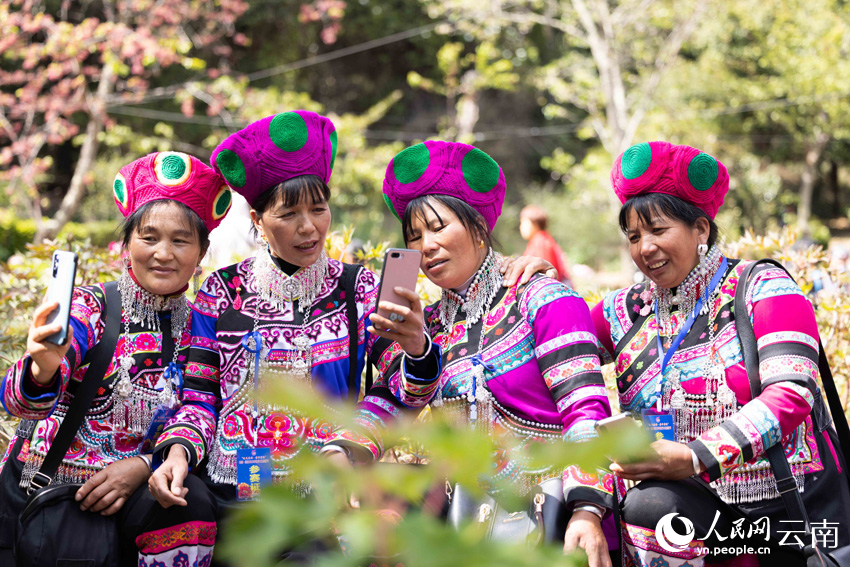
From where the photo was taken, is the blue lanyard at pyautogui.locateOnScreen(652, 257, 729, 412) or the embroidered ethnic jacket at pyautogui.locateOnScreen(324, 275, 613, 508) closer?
the embroidered ethnic jacket at pyautogui.locateOnScreen(324, 275, 613, 508)

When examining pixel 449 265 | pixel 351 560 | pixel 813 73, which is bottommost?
pixel 351 560

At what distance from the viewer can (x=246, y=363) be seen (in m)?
2.46

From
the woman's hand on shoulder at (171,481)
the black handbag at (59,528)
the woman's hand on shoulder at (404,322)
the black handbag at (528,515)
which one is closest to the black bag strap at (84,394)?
the black handbag at (59,528)

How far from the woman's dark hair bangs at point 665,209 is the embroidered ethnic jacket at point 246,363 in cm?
95

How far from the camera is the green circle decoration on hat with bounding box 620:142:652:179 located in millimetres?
2502

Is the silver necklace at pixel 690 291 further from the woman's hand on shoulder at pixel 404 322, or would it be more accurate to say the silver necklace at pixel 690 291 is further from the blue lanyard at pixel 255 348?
the blue lanyard at pixel 255 348

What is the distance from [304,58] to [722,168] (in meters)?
18.7

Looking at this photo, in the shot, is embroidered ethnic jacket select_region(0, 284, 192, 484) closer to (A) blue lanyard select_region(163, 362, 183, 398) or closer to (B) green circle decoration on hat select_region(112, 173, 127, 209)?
(A) blue lanyard select_region(163, 362, 183, 398)

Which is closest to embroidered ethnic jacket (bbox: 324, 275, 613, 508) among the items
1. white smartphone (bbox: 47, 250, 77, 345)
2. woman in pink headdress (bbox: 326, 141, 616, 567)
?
woman in pink headdress (bbox: 326, 141, 616, 567)

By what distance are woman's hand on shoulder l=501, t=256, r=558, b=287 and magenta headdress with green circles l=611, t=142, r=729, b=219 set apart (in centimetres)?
40

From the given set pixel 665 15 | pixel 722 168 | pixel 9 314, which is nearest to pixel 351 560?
pixel 722 168

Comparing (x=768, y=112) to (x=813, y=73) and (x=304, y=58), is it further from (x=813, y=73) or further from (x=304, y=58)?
(x=304, y=58)

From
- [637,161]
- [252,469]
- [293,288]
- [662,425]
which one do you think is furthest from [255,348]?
[637,161]

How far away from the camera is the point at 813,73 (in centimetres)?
1897
